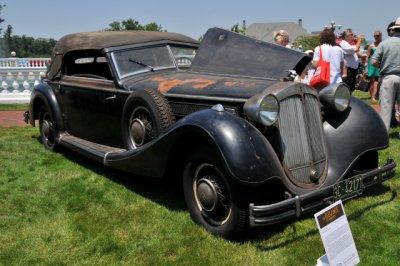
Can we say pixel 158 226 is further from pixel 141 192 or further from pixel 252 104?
pixel 252 104

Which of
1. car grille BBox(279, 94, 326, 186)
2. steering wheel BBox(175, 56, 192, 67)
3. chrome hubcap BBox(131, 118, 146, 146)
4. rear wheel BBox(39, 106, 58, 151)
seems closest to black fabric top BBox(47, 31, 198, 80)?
steering wheel BBox(175, 56, 192, 67)

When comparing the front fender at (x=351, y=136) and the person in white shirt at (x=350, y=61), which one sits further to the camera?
the person in white shirt at (x=350, y=61)

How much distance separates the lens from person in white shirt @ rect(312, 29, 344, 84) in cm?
688

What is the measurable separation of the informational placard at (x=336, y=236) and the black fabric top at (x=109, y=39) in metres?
3.57

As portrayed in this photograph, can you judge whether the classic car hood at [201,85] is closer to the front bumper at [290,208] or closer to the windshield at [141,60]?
the windshield at [141,60]

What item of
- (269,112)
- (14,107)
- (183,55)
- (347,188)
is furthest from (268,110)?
(14,107)

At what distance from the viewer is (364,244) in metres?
3.56

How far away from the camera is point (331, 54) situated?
22.6ft

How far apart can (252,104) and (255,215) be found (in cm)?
89

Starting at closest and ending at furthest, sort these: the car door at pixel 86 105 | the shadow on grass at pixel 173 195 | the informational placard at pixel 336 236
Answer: the informational placard at pixel 336 236
the shadow on grass at pixel 173 195
the car door at pixel 86 105

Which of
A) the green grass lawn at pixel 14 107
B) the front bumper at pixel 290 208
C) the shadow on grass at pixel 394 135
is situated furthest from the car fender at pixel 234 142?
the green grass lawn at pixel 14 107

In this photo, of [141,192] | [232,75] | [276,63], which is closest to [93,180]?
[141,192]

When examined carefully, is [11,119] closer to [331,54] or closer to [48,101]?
[48,101]

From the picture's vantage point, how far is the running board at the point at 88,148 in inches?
201
